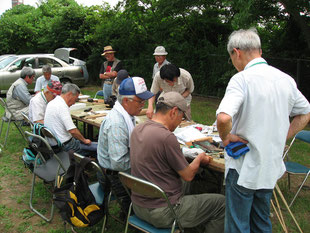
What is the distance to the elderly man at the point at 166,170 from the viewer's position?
237 cm

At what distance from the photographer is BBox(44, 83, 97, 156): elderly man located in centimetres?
392

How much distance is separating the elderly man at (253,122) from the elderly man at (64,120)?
2.37 m

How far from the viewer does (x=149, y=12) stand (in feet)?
39.5

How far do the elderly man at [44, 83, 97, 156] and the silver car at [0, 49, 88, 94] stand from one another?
833cm

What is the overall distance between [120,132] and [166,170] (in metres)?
0.64

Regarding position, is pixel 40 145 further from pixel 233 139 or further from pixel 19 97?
pixel 19 97

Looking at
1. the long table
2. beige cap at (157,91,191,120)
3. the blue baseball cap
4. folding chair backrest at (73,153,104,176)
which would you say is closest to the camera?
beige cap at (157,91,191,120)

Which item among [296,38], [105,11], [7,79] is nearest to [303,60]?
[296,38]

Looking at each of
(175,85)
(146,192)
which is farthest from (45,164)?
(175,85)

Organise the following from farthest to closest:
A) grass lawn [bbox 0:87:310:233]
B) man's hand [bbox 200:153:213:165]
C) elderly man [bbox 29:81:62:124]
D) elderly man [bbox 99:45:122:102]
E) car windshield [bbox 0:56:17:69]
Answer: car windshield [bbox 0:56:17:69] < elderly man [bbox 99:45:122:102] < elderly man [bbox 29:81:62:124] < grass lawn [bbox 0:87:310:233] < man's hand [bbox 200:153:213:165]

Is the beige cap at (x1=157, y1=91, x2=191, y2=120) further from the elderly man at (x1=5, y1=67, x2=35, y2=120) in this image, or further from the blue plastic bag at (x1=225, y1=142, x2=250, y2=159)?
the elderly man at (x1=5, y1=67, x2=35, y2=120)

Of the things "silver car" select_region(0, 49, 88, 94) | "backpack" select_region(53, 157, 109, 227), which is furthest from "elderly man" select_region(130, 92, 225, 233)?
"silver car" select_region(0, 49, 88, 94)

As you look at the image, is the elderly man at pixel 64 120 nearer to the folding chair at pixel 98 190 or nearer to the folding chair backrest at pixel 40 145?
the folding chair backrest at pixel 40 145

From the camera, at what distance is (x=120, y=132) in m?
2.87
